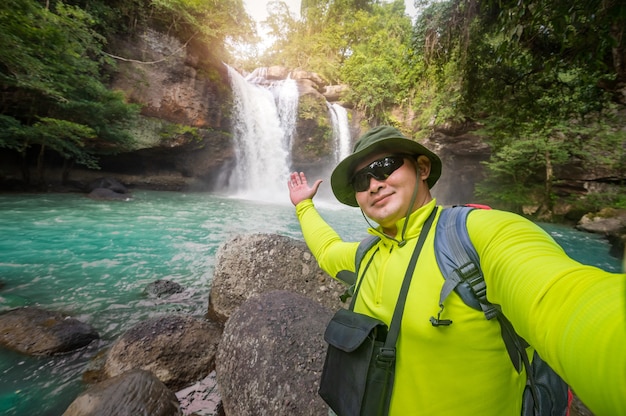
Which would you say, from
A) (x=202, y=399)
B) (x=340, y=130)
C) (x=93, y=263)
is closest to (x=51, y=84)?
(x=93, y=263)

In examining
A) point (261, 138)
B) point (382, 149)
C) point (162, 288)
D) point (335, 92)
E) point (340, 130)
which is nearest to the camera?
point (382, 149)

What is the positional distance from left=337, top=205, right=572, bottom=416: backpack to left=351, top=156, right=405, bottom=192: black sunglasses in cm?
35

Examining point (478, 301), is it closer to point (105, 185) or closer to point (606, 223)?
point (105, 185)

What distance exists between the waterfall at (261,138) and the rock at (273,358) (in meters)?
16.4

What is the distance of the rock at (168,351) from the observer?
95.5 inches

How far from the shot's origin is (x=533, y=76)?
3330mm

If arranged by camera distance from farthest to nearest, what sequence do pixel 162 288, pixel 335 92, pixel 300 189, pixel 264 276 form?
pixel 335 92 < pixel 162 288 < pixel 264 276 < pixel 300 189

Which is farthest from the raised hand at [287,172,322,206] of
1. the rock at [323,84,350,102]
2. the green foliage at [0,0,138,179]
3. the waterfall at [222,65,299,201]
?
the rock at [323,84,350,102]

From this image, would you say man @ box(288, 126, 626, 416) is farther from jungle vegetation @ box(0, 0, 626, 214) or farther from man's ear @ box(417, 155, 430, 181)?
jungle vegetation @ box(0, 0, 626, 214)

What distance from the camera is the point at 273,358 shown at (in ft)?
6.49

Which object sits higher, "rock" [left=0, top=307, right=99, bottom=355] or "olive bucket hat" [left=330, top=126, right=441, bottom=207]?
"olive bucket hat" [left=330, top=126, right=441, bottom=207]

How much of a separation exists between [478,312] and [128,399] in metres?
2.41

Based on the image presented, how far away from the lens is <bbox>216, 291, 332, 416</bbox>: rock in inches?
71.4

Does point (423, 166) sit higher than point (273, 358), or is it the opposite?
point (423, 166)
